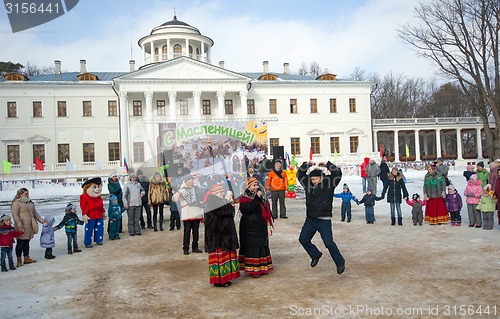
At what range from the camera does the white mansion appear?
35.3 meters


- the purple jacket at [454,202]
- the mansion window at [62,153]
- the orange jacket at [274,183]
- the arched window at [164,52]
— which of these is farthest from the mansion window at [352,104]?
the purple jacket at [454,202]

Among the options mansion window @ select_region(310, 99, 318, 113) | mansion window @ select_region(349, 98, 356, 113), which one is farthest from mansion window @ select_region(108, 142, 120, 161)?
mansion window @ select_region(349, 98, 356, 113)

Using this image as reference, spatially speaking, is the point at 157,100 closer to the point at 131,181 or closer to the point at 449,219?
the point at 131,181

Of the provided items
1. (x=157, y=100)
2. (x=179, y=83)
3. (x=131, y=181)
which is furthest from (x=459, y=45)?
(x=131, y=181)

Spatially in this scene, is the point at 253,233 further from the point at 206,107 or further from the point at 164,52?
the point at 164,52

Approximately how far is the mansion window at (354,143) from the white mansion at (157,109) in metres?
0.11

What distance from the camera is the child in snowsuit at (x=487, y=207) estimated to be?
8.78 m

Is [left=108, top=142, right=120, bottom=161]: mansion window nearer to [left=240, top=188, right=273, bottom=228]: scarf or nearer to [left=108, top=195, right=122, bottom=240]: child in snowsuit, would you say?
[left=108, top=195, right=122, bottom=240]: child in snowsuit

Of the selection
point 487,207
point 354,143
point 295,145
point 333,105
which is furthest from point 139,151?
point 487,207

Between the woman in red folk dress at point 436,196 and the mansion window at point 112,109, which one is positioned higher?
the mansion window at point 112,109

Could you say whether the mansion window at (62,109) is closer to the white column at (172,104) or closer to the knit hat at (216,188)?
the white column at (172,104)

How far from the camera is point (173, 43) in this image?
4209 centimetres

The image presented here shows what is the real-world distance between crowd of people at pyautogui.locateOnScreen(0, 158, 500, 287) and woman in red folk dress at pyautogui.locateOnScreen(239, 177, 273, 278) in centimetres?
1

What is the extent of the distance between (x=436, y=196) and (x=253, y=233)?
6.01m
